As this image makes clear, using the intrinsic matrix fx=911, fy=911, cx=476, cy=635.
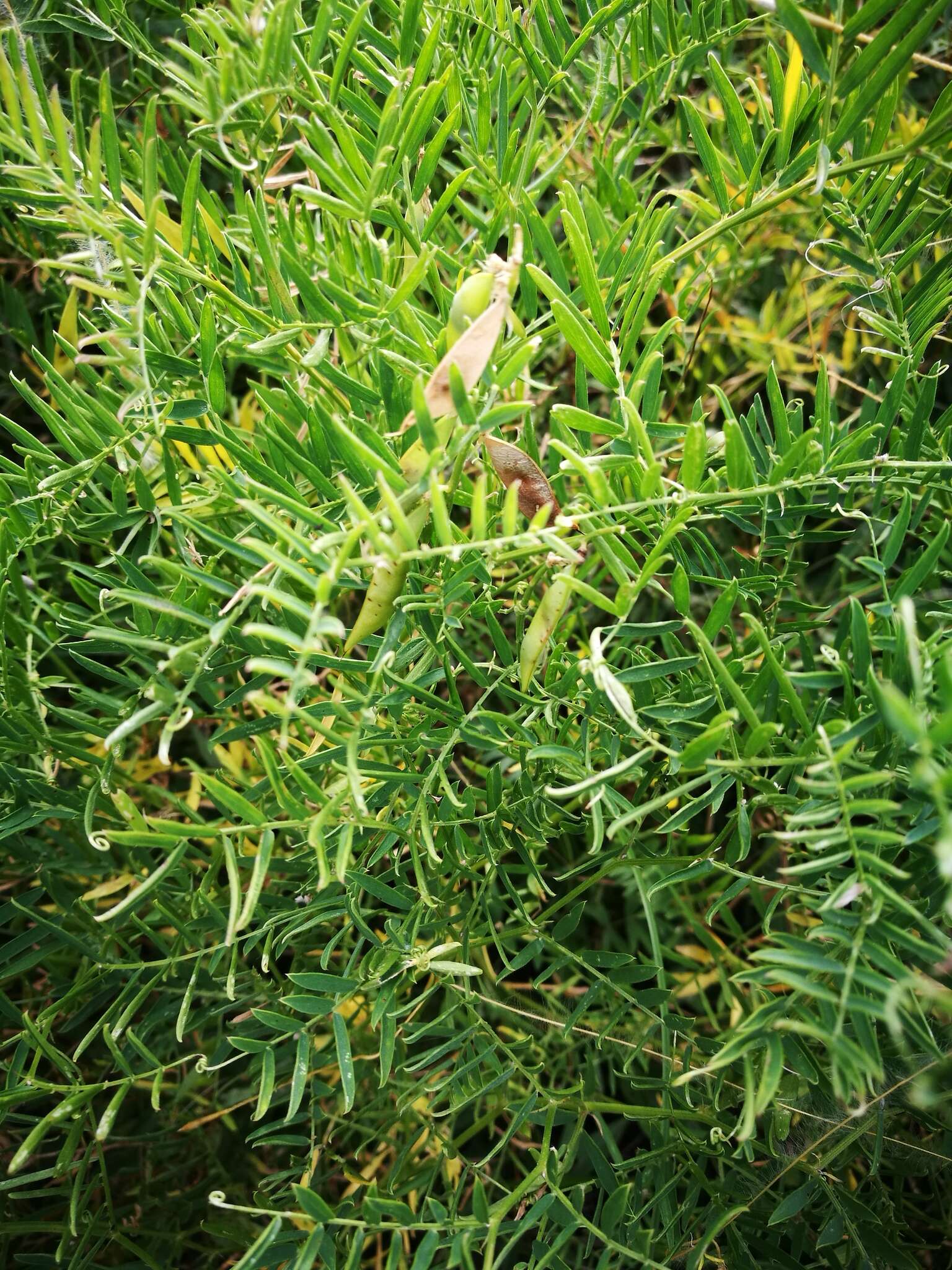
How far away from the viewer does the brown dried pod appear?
40cm

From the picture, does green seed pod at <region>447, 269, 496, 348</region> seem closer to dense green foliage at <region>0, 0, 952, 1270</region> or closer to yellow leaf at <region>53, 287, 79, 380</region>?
dense green foliage at <region>0, 0, 952, 1270</region>

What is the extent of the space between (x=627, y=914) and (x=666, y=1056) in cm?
22

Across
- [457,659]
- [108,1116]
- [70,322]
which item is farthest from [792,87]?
[108,1116]

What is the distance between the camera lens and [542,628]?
1.33 ft

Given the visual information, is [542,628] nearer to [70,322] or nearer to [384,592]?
[384,592]

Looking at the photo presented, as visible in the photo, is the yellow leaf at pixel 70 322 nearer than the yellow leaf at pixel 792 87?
No

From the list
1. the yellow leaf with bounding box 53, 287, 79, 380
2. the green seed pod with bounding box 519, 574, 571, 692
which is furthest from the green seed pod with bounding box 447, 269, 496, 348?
the yellow leaf with bounding box 53, 287, 79, 380

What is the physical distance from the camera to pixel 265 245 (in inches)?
15.3

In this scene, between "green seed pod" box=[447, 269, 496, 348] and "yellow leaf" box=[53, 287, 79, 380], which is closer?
"green seed pod" box=[447, 269, 496, 348]

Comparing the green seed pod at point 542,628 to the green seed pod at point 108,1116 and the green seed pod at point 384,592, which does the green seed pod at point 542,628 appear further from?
the green seed pod at point 108,1116

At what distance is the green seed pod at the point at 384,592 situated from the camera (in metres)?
0.36

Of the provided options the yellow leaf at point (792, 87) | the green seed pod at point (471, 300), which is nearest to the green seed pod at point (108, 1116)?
the green seed pod at point (471, 300)

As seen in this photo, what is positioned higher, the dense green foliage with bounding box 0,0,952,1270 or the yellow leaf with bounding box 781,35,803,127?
the yellow leaf with bounding box 781,35,803,127

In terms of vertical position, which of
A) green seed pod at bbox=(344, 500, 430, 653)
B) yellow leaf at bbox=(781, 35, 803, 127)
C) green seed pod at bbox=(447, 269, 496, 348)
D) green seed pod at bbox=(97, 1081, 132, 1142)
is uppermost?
yellow leaf at bbox=(781, 35, 803, 127)
